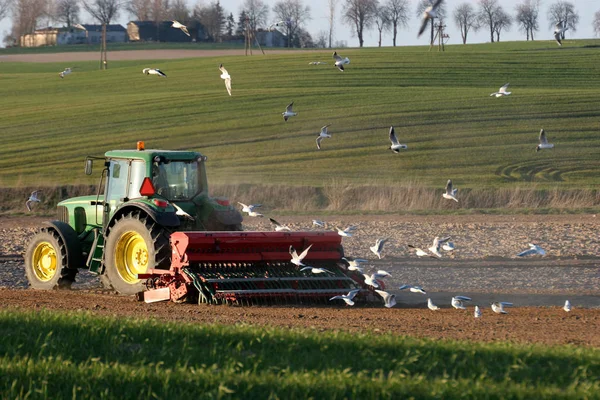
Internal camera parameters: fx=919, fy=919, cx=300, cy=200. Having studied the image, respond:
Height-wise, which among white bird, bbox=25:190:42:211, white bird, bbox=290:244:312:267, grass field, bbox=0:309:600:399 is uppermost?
white bird, bbox=25:190:42:211

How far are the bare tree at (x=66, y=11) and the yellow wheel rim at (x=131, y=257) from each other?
→ 293ft

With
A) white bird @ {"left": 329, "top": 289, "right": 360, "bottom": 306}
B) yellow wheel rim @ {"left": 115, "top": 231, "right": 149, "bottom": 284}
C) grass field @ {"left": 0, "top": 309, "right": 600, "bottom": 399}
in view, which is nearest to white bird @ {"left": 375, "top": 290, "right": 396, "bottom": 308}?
white bird @ {"left": 329, "top": 289, "right": 360, "bottom": 306}

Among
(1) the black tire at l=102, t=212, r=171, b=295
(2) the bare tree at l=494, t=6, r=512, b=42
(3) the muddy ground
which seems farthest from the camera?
(2) the bare tree at l=494, t=6, r=512, b=42

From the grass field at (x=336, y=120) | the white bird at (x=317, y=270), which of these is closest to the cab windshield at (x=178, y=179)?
the white bird at (x=317, y=270)

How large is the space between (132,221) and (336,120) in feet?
93.0

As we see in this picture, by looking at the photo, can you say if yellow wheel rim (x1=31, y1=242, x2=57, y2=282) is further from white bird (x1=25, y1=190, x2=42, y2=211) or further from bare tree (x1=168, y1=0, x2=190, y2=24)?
bare tree (x1=168, y1=0, x2=190, y2=24)

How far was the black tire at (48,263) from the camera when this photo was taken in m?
13.8

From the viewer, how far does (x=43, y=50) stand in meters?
87.7

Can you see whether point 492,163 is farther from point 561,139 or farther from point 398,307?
point 398,307

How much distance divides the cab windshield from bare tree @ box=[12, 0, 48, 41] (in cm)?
8905

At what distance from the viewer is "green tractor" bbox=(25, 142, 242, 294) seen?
1238 cm

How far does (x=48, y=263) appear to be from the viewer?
1441 cm

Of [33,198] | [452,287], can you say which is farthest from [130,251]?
[33,198]

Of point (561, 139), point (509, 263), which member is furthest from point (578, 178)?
point (509, 263)
